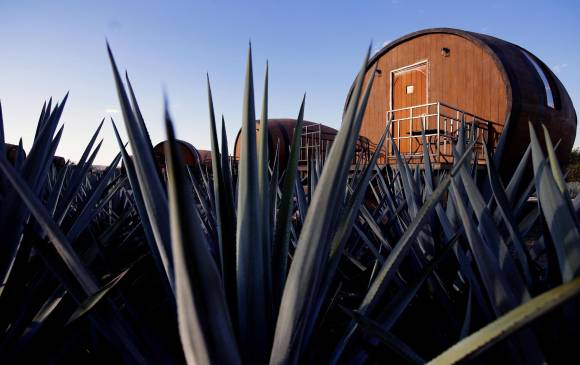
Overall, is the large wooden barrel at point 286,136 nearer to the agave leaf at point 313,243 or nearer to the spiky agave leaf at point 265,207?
the spiky agave leaf at point 265,207

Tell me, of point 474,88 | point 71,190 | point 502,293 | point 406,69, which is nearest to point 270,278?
point 502,293

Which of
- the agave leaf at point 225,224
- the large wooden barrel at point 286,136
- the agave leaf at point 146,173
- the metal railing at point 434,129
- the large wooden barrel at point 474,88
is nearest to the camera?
the agave leaf at point 146,173

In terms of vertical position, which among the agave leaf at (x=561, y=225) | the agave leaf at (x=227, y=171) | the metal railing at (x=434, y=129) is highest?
the metal railing at (x=434, y=129)

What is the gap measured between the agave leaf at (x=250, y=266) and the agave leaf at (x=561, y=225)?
1.07 ft

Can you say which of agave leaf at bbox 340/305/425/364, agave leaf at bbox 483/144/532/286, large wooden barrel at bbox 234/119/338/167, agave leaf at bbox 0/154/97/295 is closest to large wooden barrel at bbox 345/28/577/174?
large wooden barrel at bbox 234/119/338/167

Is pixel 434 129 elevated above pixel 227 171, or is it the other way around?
pixel 434 129

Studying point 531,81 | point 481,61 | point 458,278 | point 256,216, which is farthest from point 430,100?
point 256,216

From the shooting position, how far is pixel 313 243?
346 millimetres

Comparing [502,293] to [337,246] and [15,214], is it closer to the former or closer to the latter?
[337,246]

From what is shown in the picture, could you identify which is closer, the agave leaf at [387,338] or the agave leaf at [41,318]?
the agave leaf at [387,338]

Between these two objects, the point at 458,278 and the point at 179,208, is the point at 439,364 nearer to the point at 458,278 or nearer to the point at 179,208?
the point at 179,208

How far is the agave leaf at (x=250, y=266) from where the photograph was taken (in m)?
0.42

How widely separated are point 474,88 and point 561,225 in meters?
5.74

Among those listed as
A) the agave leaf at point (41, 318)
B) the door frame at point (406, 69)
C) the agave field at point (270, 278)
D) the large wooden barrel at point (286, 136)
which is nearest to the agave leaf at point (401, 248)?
the agave field at point (270, 278)
